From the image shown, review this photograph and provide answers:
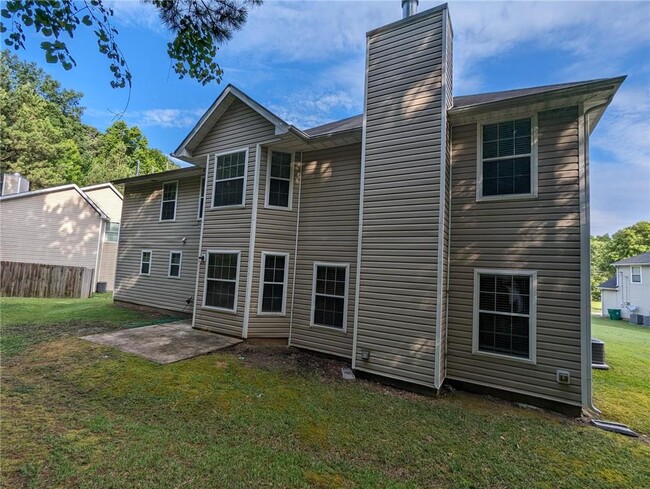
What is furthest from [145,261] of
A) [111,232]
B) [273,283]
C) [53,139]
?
[53,139]

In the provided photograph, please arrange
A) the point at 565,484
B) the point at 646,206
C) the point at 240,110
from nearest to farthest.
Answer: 1. the point at 565,484
2. the point at 240,110
3. the point at 646,206

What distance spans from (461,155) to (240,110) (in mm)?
6208

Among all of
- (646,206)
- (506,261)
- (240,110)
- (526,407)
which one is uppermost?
(646,206)

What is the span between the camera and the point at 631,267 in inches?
817

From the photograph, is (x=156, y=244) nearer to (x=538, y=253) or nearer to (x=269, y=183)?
(x=269, y=183)

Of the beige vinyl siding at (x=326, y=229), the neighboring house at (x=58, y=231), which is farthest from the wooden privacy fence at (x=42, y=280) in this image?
the beige vinyl siding at (x=326, y=229)

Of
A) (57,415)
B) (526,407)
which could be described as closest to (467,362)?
(526,407)

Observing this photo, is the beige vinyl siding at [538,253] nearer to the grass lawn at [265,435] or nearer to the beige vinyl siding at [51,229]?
the grass lawn at [265,435]

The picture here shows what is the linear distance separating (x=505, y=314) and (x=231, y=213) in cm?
712

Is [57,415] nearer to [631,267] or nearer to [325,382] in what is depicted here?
[325,382]

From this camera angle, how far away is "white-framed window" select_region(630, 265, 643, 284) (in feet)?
65.6

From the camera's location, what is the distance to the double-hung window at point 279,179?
846 centimetres

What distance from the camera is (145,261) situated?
12.4 m

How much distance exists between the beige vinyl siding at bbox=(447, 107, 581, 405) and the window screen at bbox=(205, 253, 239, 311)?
18.2ft
